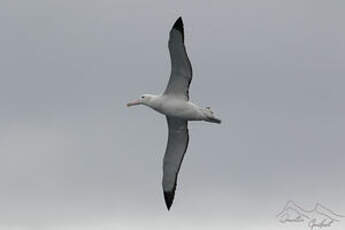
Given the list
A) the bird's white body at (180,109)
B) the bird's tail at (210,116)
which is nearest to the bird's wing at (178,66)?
the bird's white body at (180,109)

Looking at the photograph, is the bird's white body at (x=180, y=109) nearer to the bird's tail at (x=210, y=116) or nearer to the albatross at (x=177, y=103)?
the albatross at (x=177, y=103)

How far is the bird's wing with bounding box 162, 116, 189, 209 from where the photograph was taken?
46688mm

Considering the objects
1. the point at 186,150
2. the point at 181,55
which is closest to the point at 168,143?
the point at 186,150

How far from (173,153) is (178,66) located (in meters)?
4.77

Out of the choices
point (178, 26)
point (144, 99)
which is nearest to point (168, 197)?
point (144, 99)

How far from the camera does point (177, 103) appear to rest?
147 ft

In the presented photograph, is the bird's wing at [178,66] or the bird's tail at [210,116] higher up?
the bird's wing at [178,66]

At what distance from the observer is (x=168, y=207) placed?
4878 centimetres

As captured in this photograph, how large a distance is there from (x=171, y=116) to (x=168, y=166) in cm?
342

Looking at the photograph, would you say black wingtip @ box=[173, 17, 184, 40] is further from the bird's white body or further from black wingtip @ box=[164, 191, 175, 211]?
black wingtip @ box=[164, 191, 175, 211]

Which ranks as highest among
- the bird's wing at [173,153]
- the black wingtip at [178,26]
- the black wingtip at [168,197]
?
the black wingtip at [178,26]

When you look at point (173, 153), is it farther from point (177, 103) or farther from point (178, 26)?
point (178, 26)

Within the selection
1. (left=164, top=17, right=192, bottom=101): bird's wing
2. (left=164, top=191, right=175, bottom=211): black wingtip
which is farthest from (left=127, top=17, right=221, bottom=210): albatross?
(left=164, top=191, right=175, bottom=211): black wingtip

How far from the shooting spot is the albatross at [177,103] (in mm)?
43688
